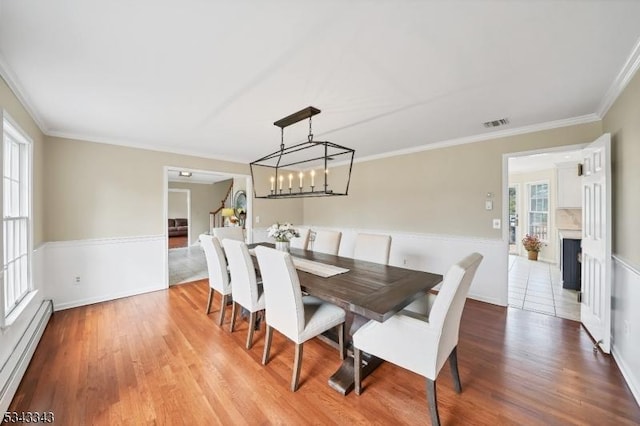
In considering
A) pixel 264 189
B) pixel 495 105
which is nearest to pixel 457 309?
pixel 495 105

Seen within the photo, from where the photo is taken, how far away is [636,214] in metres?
1.90

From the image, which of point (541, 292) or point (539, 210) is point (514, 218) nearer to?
point (539, 210)

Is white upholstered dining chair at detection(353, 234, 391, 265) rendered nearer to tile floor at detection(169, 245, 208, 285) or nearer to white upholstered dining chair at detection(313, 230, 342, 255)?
white upholstered dining chair at detection(313, 230, 342, 255)

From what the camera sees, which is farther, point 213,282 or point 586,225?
point 213,282

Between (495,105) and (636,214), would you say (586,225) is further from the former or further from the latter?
(495,105)

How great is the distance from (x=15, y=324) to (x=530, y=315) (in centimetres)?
523

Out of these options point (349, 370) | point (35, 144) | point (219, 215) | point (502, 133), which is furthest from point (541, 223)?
point (35, 144)

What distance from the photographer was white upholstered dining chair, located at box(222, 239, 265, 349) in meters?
2.33

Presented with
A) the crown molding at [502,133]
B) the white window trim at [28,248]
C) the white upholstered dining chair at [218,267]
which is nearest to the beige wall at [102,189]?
the white window trim at [28,248]

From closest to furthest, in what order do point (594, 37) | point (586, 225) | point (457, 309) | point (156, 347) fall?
point (594, 37)
point (457, 309)
point (156, 347)
point (586, 225)

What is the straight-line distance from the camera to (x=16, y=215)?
2480 mm

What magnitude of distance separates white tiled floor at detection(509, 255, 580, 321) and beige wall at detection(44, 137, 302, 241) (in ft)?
18.2

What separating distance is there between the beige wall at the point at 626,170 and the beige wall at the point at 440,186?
73 centimetres

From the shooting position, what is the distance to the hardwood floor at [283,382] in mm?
1642
